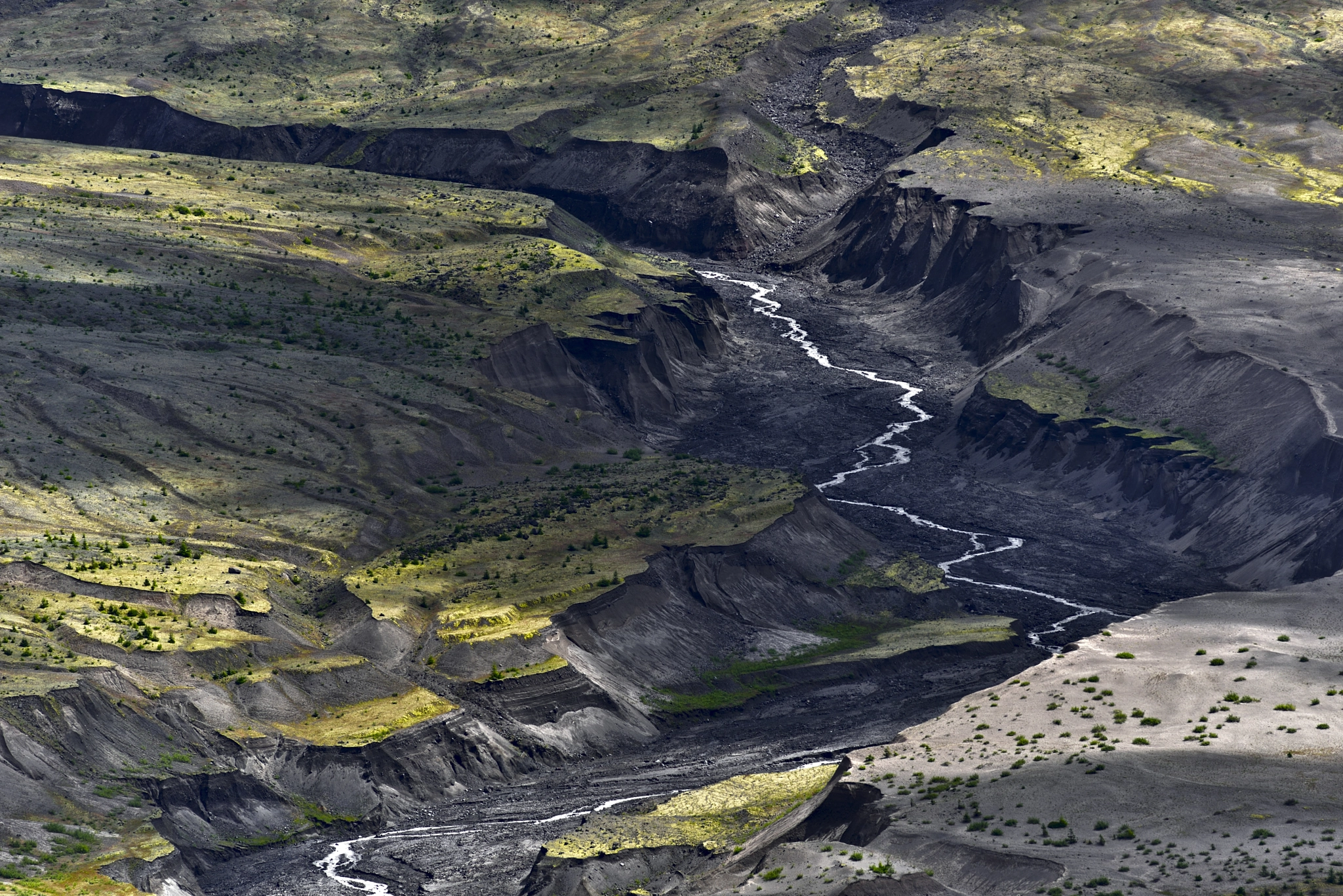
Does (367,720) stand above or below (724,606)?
above

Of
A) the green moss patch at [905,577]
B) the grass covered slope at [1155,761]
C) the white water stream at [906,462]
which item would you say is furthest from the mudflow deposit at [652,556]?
the white water stream at [906,462]

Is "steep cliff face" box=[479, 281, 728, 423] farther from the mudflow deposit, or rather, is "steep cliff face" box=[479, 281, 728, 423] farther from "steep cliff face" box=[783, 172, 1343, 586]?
"steep cliff face" box=[783, 172, 1343, 586]

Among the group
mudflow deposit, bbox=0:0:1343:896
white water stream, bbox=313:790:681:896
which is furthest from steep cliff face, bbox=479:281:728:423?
white water stream, bbox=313:790:681:896

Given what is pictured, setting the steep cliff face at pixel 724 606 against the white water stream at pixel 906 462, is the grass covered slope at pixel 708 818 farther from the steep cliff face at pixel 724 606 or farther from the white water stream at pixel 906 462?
the white water stream at pixel 906 462

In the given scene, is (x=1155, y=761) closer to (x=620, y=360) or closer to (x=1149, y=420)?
(x=1149, y=420)

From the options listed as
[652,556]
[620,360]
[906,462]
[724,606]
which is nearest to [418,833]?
[652,556]

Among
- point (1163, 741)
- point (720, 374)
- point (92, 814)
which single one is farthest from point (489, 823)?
point (720, 374)
